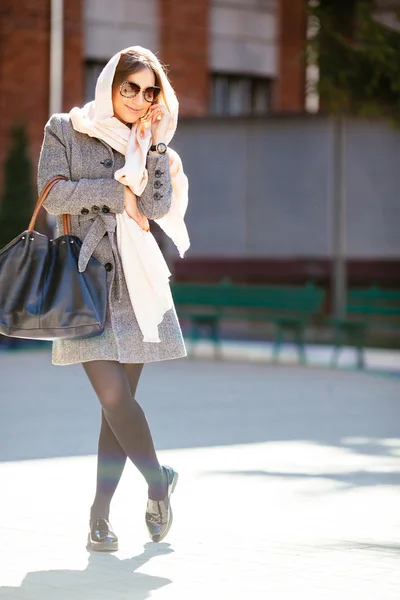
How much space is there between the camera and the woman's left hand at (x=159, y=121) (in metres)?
6.03

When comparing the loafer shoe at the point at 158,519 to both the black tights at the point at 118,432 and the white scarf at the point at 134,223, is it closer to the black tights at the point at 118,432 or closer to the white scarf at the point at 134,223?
the black tights at the point at 118,432

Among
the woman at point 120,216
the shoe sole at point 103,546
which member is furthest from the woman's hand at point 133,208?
the shoe sole at point 103,546

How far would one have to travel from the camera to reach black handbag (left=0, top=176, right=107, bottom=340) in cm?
571

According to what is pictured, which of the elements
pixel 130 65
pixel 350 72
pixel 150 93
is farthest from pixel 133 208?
pixel 350 72

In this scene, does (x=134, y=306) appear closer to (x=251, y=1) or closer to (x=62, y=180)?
(x=62, y=180)

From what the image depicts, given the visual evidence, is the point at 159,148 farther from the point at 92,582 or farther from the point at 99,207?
the point at 92,582

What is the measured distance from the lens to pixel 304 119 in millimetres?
19875

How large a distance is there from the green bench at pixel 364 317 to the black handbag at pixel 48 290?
426 inches

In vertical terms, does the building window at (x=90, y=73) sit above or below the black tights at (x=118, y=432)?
above

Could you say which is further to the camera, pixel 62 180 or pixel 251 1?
pixel 251 1

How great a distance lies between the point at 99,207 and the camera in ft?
19.4

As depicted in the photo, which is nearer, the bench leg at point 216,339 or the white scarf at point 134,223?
the white scarf at point 134,223

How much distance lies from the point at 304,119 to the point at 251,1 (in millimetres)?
9964

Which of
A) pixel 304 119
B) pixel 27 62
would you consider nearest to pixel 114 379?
pixel 304 119
